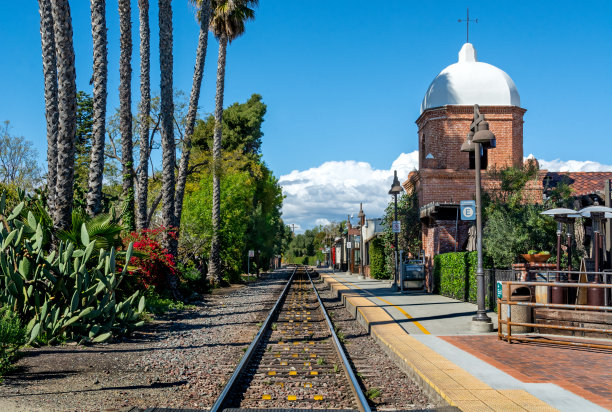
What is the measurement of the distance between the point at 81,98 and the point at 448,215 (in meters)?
45.4

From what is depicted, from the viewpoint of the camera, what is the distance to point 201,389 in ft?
26.0

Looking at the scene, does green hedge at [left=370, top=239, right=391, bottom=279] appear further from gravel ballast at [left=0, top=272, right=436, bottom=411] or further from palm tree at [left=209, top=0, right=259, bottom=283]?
gravel ballast at [left=0, top=272, right=436, bottom=411]

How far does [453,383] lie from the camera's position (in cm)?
756

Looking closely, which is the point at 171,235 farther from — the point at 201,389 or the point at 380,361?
the point at 201,389

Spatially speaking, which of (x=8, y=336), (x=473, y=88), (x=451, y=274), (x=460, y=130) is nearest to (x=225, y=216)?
(x=460, y=130)

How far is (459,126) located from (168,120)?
15.5m

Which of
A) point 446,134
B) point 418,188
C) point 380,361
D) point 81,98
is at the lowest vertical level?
point 380,361

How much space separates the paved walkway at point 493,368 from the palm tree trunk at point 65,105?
760 cm

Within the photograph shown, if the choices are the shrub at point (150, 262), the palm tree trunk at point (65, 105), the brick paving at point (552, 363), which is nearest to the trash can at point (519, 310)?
the brick paving at point (552, 363)

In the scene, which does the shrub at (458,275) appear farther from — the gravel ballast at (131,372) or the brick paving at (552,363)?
the gravel ballast at (131,372)

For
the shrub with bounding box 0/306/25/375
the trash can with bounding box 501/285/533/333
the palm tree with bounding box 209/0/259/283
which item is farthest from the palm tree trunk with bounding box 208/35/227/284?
the shrub with bounding box 0/306/25/375

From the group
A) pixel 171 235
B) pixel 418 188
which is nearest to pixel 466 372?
pixel 171 235

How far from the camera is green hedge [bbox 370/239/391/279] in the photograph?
43188 mm

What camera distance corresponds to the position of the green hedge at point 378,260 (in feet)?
142
